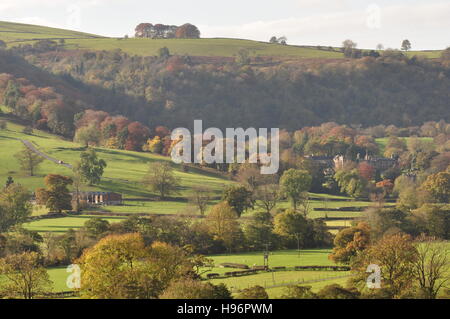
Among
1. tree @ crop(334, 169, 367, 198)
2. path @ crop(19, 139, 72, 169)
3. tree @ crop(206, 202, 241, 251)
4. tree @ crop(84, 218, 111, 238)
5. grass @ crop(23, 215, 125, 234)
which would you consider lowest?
tree @ crop(334, 169, 367, 198)

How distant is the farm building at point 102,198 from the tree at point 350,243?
3836 cm

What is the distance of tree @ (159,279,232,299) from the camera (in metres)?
44.6

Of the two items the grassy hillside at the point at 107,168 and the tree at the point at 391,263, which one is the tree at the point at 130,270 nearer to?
the tree at the point at 391,263

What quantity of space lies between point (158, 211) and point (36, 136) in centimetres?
5444

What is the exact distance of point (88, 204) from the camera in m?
100

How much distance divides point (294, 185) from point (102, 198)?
25491 millimetres

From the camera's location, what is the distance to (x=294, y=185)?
108562 millimetres

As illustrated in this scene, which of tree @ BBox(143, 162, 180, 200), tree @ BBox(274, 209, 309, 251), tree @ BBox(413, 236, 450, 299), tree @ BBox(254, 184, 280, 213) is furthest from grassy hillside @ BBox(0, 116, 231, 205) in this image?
tree @ BBox(413, 236, 450, 299)

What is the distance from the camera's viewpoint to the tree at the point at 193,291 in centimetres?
4462

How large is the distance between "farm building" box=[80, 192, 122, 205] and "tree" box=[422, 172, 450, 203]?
42825 millimetres

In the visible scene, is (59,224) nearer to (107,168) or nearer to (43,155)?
(107,168)

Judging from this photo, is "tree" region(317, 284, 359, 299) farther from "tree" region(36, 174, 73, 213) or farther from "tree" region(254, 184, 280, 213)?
"tree" region(36, 174, 73, 213)
